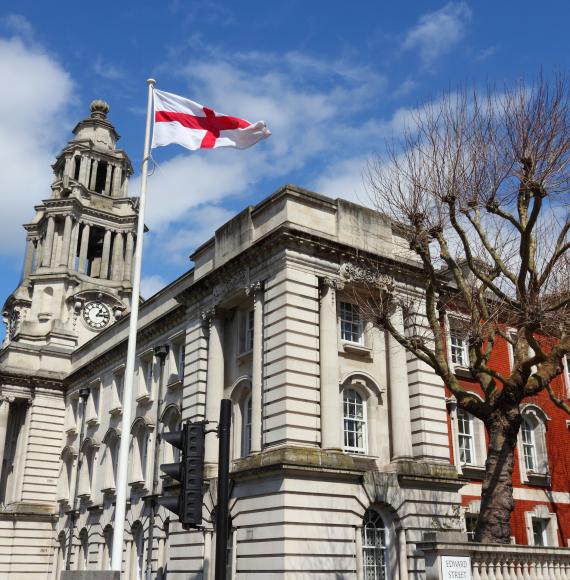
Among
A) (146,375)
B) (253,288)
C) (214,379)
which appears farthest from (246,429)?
(146,375)

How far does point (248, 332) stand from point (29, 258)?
1342 inches

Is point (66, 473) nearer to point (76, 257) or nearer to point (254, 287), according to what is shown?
point (76, 257)

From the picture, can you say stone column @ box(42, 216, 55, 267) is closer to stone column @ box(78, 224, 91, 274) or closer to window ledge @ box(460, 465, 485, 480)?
stone column @ box(78, 224, 91, 274)

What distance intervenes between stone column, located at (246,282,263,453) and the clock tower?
25.9 meters

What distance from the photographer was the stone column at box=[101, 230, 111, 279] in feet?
179

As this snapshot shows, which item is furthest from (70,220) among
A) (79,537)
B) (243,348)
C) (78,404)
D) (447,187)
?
(447,187)

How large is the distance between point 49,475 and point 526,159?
3643cm

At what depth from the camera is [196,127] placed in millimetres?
21391

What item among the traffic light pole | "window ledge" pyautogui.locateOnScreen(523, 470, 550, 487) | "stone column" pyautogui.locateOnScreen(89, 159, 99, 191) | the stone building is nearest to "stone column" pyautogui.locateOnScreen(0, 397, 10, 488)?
the stone building

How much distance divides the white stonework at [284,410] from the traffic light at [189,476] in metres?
13.6

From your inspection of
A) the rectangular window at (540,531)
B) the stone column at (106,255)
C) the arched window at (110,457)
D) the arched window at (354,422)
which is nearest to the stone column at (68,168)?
the stone column at (106,255)

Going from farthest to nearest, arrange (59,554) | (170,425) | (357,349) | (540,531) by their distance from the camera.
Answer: (59,554) → (170,425) → (540,531) → (357,349)

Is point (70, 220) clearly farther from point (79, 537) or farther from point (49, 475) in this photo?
point (79, 537)

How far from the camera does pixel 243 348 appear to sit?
93.9 ft
